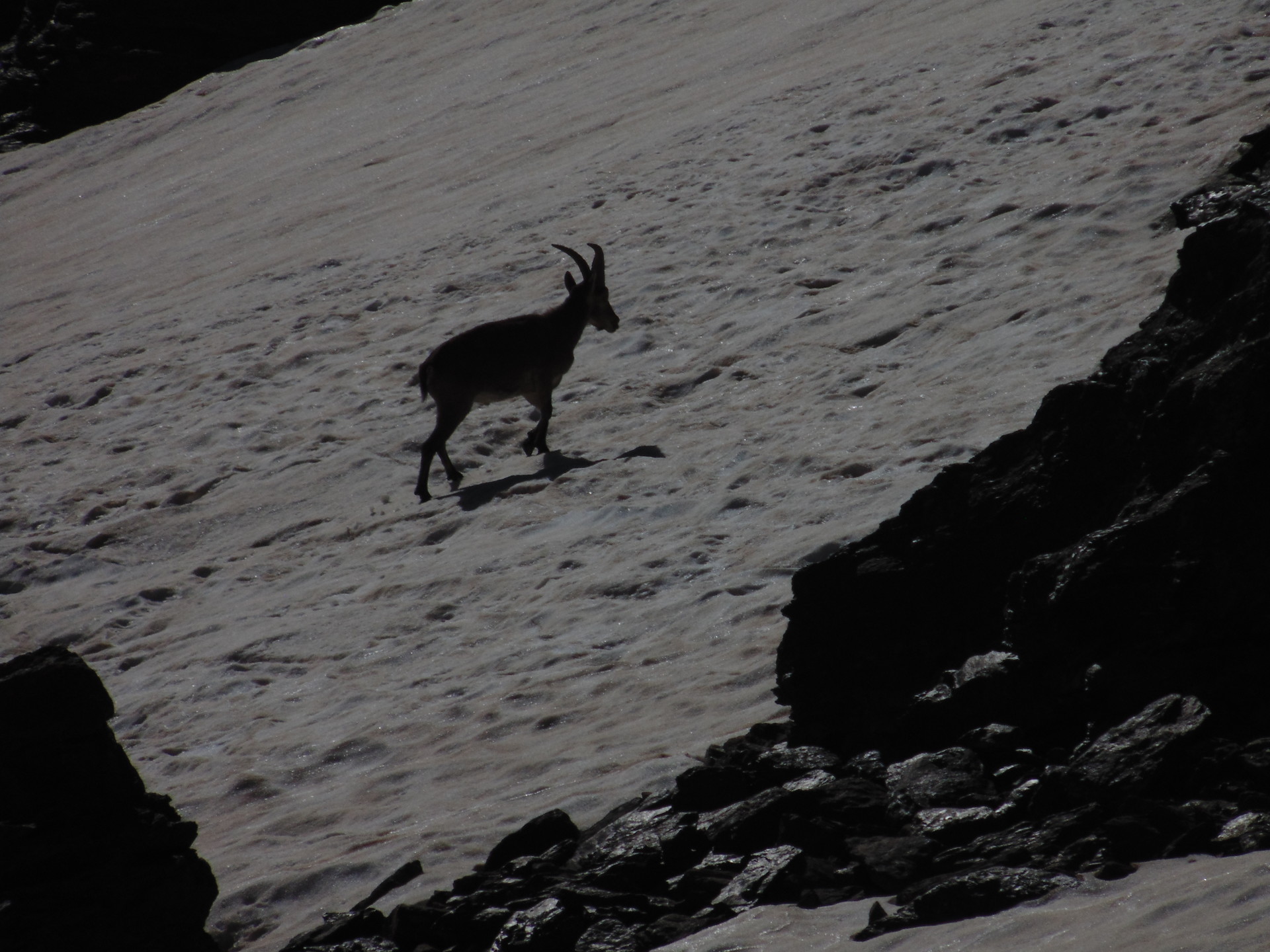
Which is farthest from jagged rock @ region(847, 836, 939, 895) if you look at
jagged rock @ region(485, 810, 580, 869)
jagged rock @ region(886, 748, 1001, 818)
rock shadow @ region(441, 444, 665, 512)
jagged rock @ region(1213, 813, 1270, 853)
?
rock shadow @ region(441, 444, 665, 512)

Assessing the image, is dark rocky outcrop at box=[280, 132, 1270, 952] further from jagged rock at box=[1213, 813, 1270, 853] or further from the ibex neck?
the ibex neck

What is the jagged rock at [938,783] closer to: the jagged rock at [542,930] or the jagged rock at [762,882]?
the jagged rock at [762,882]

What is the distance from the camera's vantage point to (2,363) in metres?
18.8

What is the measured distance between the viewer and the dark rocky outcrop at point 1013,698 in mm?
4805

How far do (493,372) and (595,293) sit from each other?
1.66 m

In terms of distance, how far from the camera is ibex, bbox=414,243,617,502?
12102 mm

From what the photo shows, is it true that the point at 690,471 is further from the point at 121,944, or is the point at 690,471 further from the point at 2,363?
the point at 2,363

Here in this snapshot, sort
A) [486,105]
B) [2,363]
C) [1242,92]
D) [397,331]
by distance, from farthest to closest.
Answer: [486,105] < [2,363] < [397,331] < [1242,92]

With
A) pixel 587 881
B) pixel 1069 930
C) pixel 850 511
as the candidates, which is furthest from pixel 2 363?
pixel 1069 930

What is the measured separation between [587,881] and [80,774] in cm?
187

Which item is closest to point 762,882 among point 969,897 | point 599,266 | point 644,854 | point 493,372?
point 644,854

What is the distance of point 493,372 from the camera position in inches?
478

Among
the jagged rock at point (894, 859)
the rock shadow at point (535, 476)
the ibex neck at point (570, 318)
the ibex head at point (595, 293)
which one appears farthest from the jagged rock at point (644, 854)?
the ibex head at point (595, 293)

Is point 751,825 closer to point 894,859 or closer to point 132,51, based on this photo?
point 894,859
